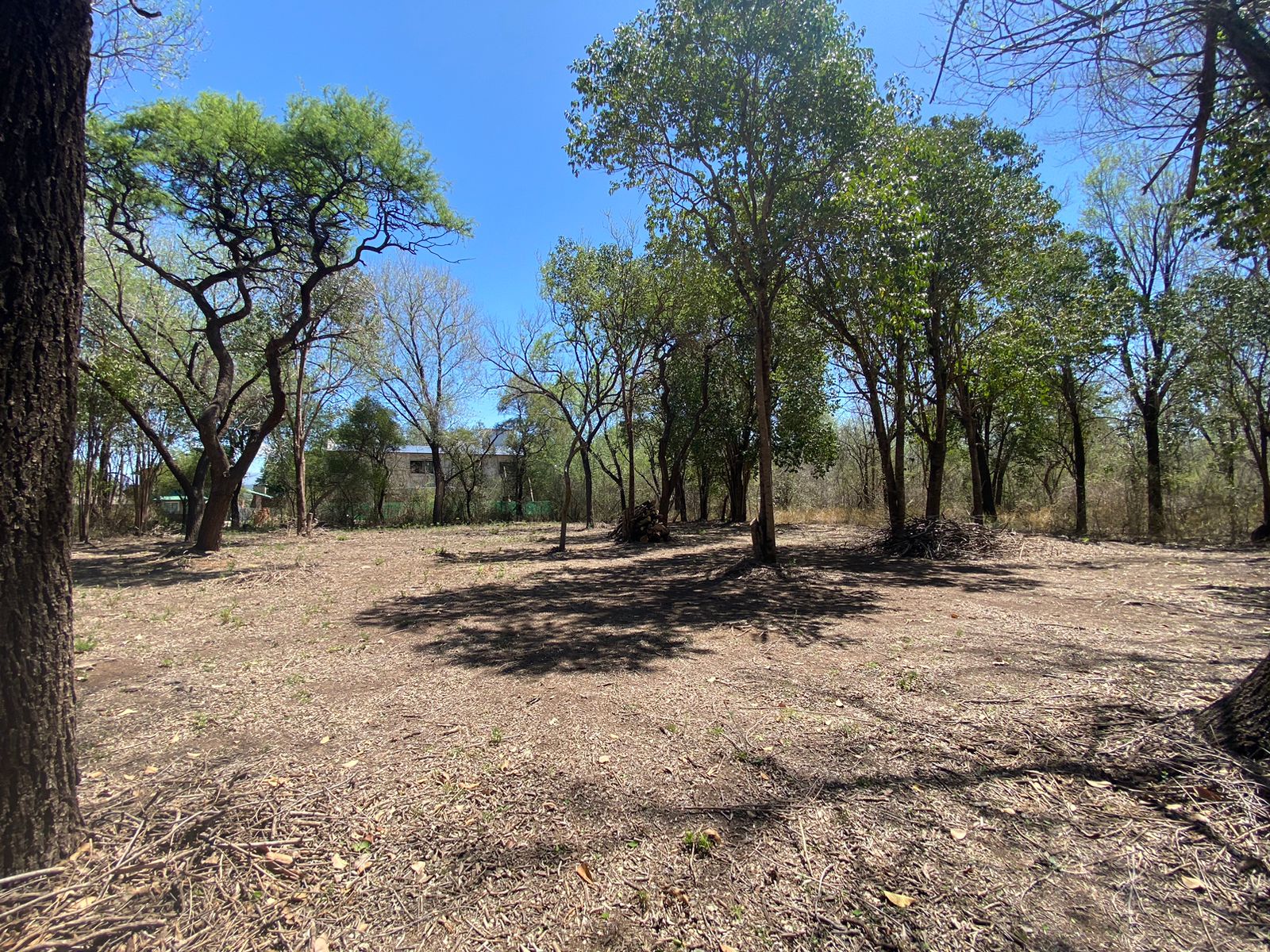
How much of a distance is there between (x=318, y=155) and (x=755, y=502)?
26709 millimetres

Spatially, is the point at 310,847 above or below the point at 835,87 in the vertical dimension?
below

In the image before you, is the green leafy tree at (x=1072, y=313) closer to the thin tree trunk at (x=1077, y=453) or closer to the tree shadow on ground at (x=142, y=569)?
the thin tree trunk at (x=1077, y=453)

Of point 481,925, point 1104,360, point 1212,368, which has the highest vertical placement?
point 1104,360

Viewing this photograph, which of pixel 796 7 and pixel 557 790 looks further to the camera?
pixel 796 7

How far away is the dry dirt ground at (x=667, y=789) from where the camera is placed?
183cm

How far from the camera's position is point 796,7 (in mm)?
6988

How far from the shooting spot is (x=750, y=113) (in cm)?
777

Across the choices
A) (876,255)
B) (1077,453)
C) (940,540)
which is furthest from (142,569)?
(1077,453)

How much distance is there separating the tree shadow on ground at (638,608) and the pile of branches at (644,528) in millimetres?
4548

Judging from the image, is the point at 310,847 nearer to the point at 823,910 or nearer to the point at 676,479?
the point at 823,910

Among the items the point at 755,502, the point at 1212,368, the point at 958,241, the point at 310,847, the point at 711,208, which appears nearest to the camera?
the point at 310,847

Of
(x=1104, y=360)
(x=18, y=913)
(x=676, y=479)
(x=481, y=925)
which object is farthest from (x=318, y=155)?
(x=1104, y=360)

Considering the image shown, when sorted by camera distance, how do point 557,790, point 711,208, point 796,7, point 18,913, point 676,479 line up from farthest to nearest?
point 676,479 → point 711,208 → point 796,7 → point 557,790 → point 18,913

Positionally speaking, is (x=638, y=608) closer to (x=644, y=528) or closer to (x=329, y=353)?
(x=644, y=528)
